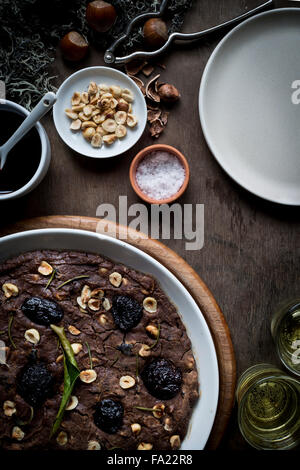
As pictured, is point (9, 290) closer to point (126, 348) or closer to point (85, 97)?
point (126, 348)

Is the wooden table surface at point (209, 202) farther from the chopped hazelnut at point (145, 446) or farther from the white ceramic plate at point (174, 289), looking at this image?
the chopped hazelnut at point (145, 446)

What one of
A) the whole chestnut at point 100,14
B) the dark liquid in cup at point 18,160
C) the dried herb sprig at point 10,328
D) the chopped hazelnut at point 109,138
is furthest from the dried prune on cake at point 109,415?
the whole chestnut at point 100,14

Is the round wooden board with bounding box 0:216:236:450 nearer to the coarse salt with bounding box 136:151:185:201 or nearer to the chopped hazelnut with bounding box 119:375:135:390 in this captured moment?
the coarse salt with bounding box 136:151:185:201

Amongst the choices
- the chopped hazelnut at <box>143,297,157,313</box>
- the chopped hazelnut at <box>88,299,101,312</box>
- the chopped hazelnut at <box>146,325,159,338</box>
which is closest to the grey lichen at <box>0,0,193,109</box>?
the chopped hazelnut at <box>88,299,101,312</box>

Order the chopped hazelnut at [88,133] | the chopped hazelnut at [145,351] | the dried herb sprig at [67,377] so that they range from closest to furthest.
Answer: the dried herb sprig at [67,377] < the chopped hazelnut at [145,351] < the chopped hazelnut at [88,133]

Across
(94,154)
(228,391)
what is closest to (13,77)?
(94,154)

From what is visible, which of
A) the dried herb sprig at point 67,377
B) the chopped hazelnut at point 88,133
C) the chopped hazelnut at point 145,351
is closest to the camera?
the dried herb sprig at point 67,377

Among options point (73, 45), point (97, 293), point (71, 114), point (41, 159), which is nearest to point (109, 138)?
point (71, 114)

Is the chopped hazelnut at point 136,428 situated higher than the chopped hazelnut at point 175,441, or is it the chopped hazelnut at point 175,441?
the chopped hazelnut at point 136,428
